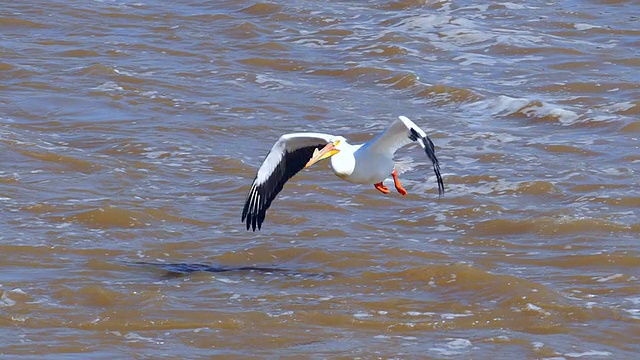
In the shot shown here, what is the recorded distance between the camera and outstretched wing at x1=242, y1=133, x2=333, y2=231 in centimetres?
993

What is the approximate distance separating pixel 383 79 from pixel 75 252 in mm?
6243

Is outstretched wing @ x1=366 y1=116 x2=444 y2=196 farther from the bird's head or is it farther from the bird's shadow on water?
the bird's shadow on water

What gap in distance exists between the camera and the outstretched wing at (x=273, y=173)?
9.93 m

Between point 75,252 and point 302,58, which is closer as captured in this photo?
point 75,252

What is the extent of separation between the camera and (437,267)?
954cm

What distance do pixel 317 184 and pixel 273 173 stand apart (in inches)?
70.2

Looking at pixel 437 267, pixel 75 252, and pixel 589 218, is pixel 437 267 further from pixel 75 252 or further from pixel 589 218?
pixel 75 252

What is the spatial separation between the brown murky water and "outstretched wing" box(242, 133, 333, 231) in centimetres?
33

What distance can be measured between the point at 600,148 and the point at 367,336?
5027 millimetres

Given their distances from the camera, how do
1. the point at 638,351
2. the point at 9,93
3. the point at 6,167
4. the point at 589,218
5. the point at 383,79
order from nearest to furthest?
the point at 638,351 → the point at 589,218 → the point at 6,167 → the point at 9,93 → the point at 383,79

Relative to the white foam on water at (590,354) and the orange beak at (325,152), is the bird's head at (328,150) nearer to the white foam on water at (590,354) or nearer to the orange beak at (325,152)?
the orange beak at (325,152)

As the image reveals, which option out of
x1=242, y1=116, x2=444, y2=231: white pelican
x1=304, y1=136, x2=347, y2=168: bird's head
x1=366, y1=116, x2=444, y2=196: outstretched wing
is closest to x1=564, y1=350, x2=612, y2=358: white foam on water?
x1=366, y1=116, x2=444, y2=196: outstretched wing

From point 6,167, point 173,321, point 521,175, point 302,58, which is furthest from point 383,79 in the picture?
point 173,321

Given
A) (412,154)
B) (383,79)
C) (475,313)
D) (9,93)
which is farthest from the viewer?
(383,79)
